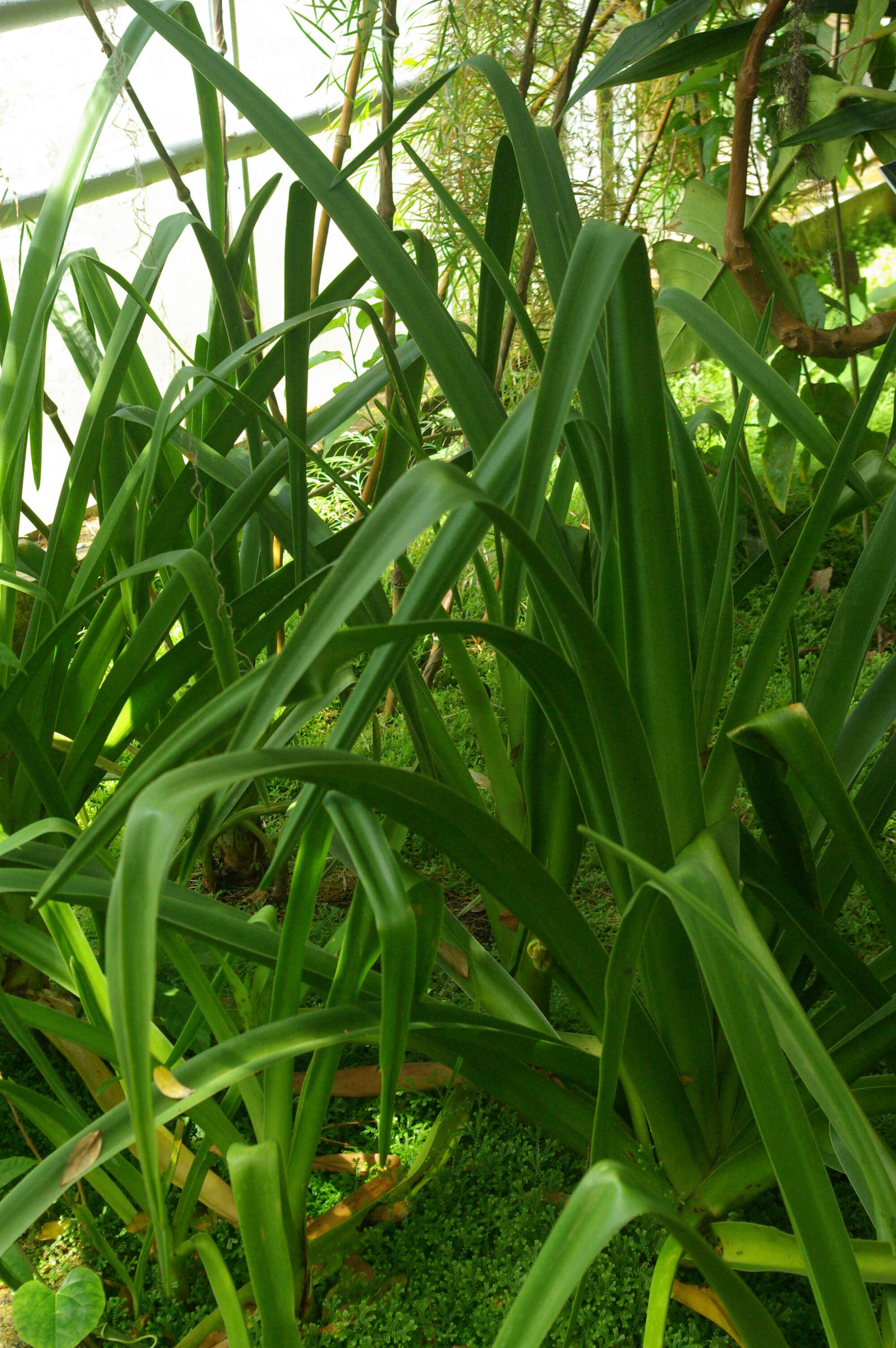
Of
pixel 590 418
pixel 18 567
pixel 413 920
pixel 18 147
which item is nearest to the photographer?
pixel 413 920

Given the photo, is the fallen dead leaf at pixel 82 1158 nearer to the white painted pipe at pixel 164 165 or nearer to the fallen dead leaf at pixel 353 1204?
the fallen dead leaf at pixel 353 1204

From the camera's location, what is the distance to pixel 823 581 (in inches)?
71.3

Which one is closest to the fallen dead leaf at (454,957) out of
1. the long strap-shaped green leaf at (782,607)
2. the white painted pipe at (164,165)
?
the long strap-shaped green leaf at (782,607)

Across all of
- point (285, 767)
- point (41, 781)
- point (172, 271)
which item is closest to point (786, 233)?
point (172, 271)

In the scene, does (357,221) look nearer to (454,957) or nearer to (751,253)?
(454,957)

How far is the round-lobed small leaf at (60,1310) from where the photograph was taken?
1.94 feet

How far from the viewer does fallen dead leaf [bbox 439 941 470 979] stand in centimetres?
82

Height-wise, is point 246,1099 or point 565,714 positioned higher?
point 565,714

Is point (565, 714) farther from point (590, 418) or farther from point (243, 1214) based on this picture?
point (243, 1214)

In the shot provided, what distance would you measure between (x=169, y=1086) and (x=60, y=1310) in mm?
224

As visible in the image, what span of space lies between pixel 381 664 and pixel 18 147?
52.9 inches

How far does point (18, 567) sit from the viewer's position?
0.94m

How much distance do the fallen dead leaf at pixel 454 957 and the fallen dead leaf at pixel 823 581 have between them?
1191 millimetres

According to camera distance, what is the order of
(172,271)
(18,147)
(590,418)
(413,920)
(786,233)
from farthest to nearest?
(172,271) → (786,233) → (18,147) → (590,418) → (413,920)
